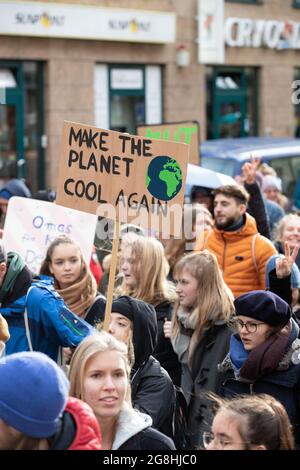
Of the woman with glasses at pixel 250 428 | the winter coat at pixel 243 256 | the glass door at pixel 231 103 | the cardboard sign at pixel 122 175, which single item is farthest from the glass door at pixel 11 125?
the woman with glasses at pixel 250 428

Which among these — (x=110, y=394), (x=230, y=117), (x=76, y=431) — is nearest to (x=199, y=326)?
(x=110, y=394)

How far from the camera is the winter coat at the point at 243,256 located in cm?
769

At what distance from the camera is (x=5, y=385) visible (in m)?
3.26

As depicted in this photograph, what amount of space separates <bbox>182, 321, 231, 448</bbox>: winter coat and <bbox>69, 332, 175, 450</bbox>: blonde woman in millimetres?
1380

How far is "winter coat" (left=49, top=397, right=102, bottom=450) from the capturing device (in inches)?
127

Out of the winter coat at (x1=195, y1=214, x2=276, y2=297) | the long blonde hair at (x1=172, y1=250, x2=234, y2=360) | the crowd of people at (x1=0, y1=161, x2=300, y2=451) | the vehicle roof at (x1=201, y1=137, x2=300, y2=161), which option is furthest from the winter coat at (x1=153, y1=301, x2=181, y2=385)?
the vehicle roof at (x1=201, y1=137, x2=300, y2=161)

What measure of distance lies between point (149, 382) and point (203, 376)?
2.31ft

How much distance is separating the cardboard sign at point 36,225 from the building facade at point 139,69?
8192 millimetres

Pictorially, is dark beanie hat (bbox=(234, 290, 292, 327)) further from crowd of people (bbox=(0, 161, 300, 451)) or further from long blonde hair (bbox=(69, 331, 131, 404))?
long blonde hair (bbox=(69, 331, 131, 404))

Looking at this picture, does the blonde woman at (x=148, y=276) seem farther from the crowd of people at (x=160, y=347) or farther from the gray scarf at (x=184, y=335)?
the gray scarf at (x=184, y=335)

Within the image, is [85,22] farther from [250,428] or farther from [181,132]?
[250,428]

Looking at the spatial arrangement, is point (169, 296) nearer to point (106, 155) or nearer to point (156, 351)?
point (156, 351)
